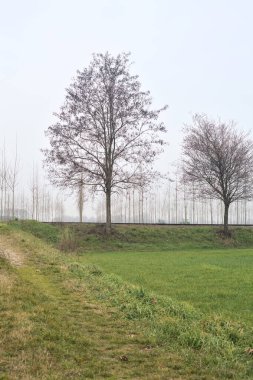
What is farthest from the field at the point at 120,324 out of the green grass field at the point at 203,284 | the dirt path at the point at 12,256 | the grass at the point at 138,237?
the grass at the point at 138,237

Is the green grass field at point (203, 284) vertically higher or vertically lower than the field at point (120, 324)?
lower

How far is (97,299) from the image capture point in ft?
28.7

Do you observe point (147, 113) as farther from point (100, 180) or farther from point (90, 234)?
point (90, 234)

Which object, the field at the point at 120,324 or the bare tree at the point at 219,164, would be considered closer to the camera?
the field at the point at 120,324

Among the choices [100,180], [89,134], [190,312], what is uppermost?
[89,134]

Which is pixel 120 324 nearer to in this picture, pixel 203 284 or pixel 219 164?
pixel 203 284

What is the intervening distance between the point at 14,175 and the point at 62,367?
36.8 m

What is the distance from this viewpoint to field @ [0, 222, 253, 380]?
15.6ft

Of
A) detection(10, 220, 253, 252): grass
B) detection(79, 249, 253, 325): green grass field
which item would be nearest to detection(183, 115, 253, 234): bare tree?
detection(10, 220, 253, 252): grass

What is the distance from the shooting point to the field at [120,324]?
474cm

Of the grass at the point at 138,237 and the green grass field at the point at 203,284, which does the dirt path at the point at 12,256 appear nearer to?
the green grass field at the point at 203,284

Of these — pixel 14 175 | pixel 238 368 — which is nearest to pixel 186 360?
pixel 238 368

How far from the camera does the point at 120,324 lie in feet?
22.3

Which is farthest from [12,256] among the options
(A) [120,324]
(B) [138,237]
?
(B) [138,237]
